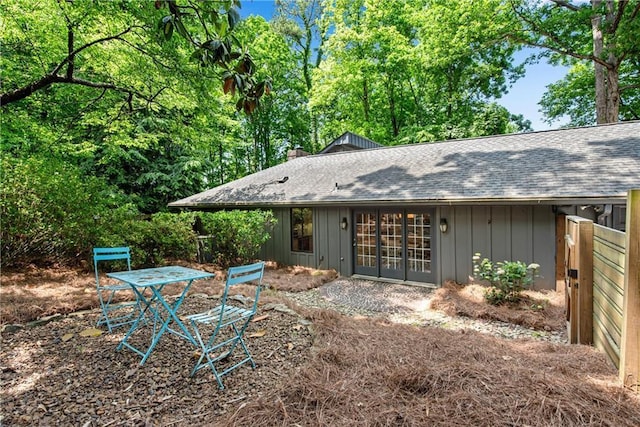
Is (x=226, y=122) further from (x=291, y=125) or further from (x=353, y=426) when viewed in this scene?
(x=291, y=125)

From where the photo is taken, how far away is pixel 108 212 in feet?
23.4

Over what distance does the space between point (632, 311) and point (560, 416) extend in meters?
0.85

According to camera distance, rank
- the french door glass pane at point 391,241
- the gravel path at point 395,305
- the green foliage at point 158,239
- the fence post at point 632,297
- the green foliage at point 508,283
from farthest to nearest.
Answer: the french door glass pane at point 391,241, the green foliage at point 158,239, the green foliage at point 508,283, the gravel path at point 395,305, the fence post at point 632,297

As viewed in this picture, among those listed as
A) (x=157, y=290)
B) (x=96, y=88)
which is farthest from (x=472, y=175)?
(x=96, y=88)

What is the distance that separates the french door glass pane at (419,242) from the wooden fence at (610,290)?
3791 millimetres

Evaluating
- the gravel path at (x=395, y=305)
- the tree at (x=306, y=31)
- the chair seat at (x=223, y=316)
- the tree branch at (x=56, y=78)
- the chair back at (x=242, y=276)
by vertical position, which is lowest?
the gravel path at (x=395, y=305)

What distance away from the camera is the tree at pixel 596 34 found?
10.4 m

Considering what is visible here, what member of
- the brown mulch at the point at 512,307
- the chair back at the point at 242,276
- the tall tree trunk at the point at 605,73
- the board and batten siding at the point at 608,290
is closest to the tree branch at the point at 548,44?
the tall tree trunk at the point at 605,73

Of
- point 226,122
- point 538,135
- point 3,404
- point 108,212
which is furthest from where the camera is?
point 226,122

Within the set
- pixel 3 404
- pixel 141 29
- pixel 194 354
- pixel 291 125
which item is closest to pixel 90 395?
pixel 3 404

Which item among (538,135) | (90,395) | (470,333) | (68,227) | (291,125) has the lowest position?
(470,333)

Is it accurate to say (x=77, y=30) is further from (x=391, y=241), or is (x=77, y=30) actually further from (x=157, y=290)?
(x=391, y=241)

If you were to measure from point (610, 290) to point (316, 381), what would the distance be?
2.52 meters

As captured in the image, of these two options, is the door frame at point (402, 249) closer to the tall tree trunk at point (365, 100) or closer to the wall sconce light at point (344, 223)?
the wall sconce light at point (344, 223)
